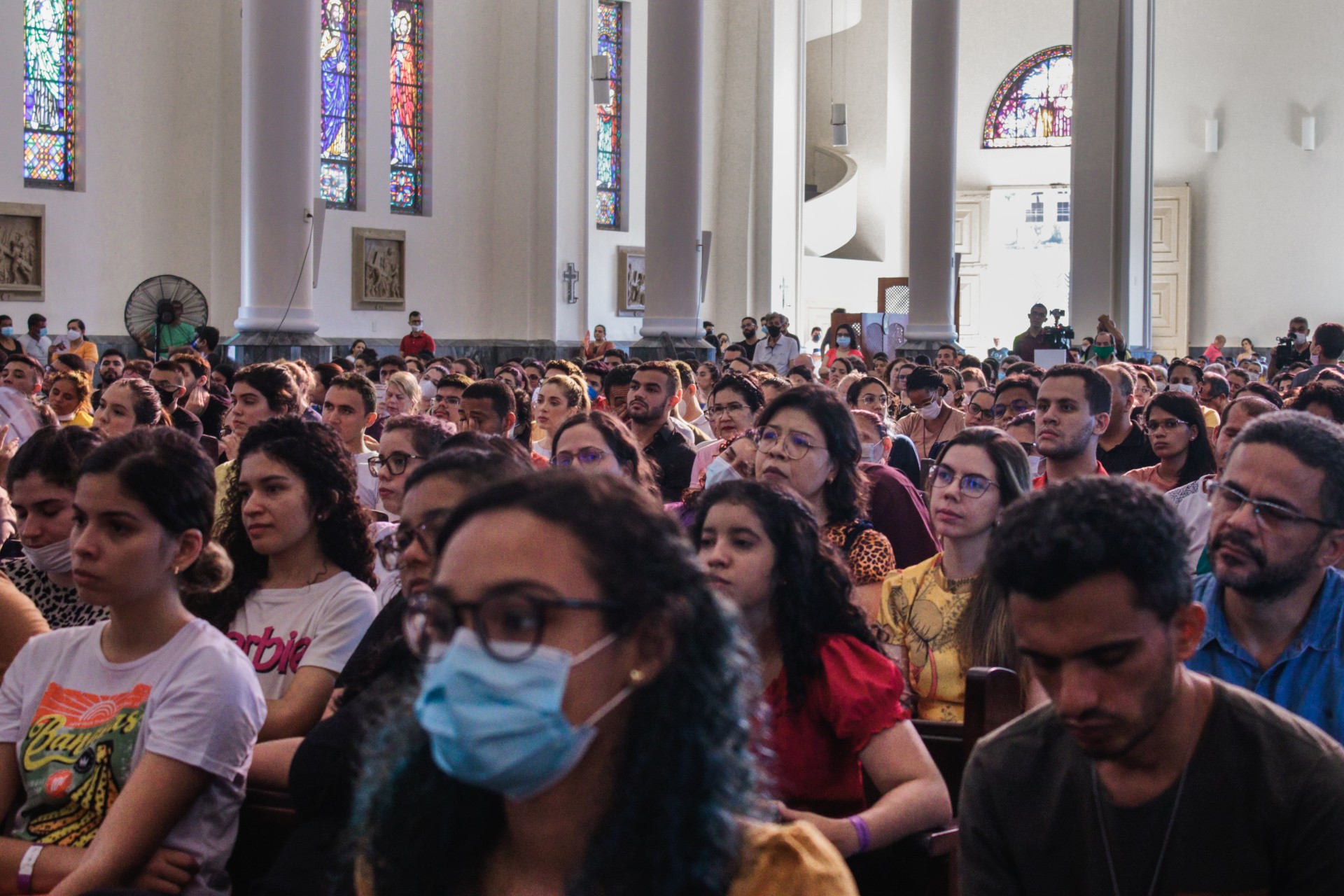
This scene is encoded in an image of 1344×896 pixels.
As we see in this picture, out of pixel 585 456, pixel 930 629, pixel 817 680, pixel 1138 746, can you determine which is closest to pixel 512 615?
pixel 1138 746

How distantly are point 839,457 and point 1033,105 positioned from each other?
95.2ft

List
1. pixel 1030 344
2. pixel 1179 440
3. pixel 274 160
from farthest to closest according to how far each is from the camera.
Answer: pixel 1030 344 → pixel 274 160 → pixel 1179 440

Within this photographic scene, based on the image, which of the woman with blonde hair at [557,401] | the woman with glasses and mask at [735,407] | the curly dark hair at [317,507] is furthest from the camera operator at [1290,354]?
the curly dark hair at [317,507]

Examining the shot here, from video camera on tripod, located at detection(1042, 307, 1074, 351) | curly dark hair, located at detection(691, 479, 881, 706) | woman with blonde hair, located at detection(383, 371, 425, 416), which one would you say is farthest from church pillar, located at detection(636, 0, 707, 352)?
curly dark hair, located at detection(691, 479, 881, 706)

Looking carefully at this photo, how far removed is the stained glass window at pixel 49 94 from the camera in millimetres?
18922

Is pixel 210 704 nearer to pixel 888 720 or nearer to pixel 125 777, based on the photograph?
pixel 125 777

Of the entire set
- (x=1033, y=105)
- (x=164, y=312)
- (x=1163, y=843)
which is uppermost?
(x=1033, y=105)

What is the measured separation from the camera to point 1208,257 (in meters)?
30.2

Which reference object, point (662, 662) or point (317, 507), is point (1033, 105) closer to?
point (317, 507)

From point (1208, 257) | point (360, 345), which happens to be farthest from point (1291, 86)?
point (360, 345)

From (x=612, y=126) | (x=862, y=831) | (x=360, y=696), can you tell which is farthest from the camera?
(x=612, y=126)

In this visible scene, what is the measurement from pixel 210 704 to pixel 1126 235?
19578mm

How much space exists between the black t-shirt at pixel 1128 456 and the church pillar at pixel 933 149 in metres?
11.3

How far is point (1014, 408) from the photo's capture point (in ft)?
28.2
